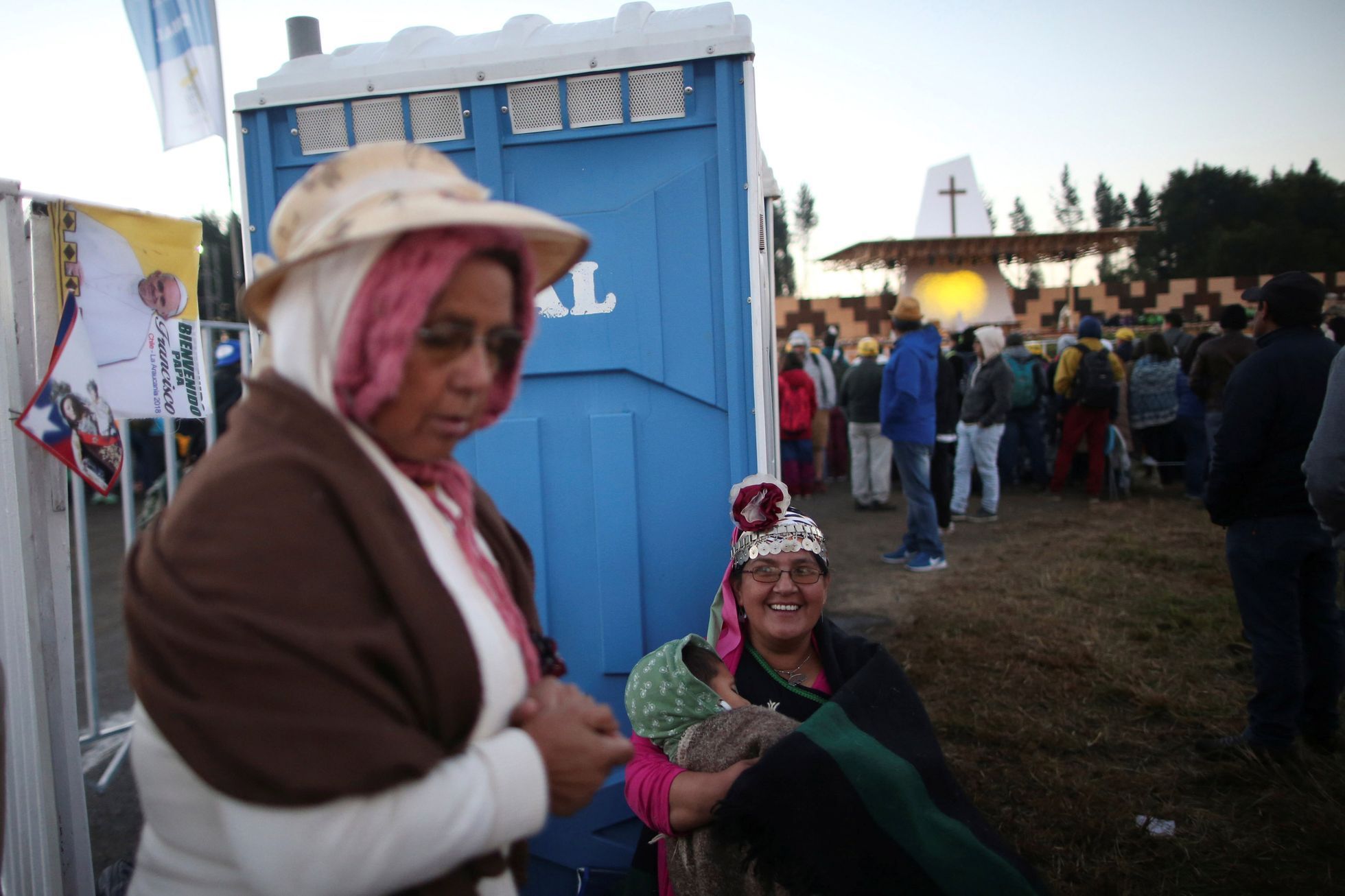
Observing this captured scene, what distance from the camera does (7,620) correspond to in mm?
1956

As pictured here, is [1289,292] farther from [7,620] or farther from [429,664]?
[7,620]

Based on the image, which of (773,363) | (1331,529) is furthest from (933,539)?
(1331,529)

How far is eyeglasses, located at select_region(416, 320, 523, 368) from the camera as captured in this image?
0.96m

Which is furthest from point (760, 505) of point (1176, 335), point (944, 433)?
point (1176, 335)

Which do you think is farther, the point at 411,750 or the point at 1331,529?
the point at 1331,529

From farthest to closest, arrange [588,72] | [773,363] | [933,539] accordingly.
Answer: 1. [933,539]
2. [773,363]
3. [588,72]

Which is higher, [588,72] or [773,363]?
[588,72]

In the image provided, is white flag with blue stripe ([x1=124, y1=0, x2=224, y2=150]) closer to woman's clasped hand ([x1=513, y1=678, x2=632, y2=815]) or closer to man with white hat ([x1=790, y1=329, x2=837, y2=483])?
woman's clasped hand ([x1=513, y1=678, x2=632, y2=815])

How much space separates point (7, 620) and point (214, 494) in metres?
1.56

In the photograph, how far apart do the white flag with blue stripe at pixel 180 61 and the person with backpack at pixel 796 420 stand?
6294 millimetres

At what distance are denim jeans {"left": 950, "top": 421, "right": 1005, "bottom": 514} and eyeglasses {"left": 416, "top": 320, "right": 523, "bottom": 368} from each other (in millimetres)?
7904

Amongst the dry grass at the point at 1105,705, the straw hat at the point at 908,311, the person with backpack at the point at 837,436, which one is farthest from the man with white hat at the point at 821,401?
the straw hat at the point at 908,311

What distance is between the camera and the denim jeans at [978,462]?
8.43 m

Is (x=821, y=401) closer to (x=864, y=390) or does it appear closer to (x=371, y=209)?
(x=864, y=390)
